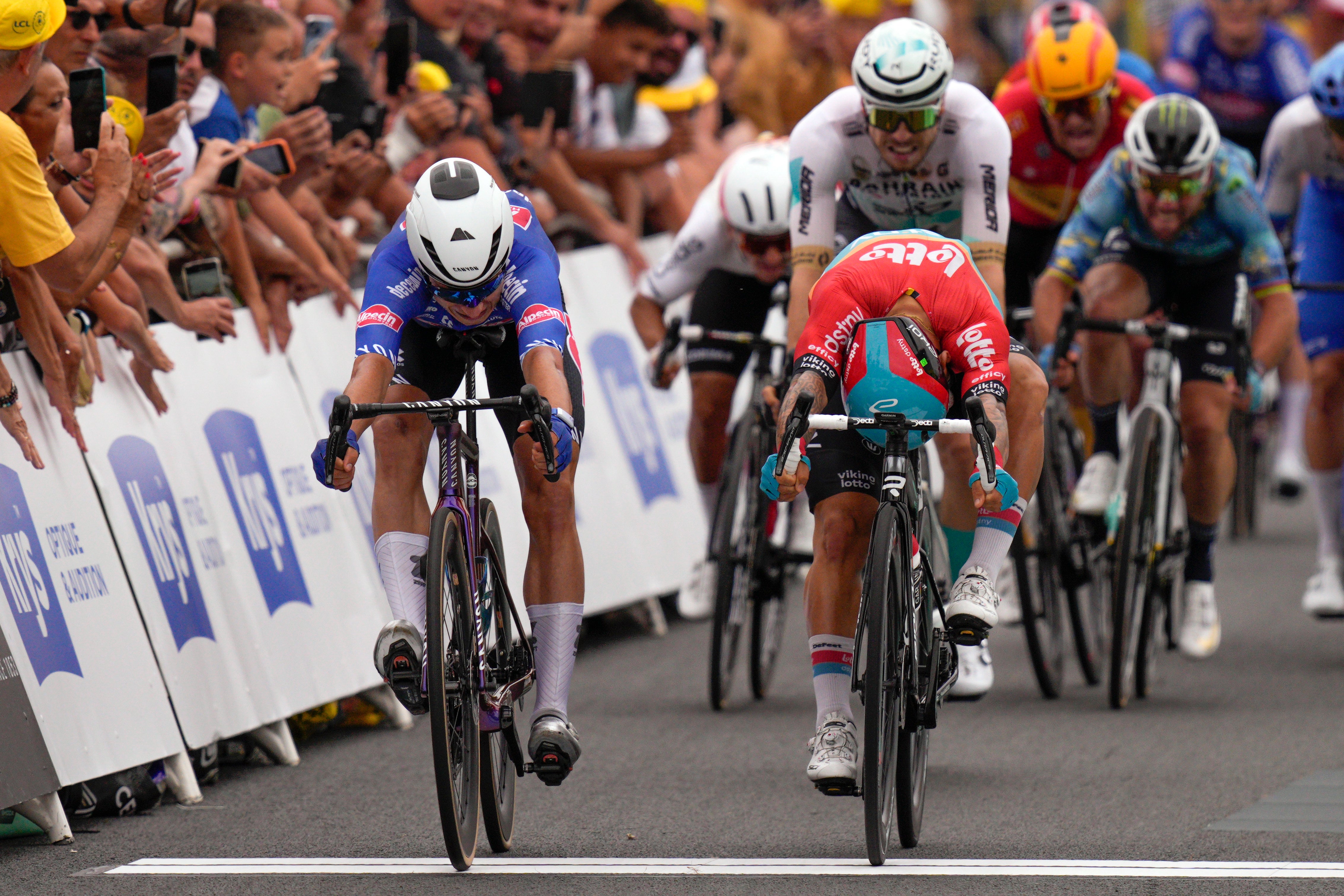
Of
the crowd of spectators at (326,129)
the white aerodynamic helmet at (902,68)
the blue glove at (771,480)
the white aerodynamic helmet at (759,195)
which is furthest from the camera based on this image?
the white aerodynamic helmet at (759,195)

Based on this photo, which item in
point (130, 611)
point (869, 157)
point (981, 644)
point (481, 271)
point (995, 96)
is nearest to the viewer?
point (481, 271)

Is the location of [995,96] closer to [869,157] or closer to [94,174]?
[869,157]

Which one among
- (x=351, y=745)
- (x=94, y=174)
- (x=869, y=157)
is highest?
(x=94, y=174)

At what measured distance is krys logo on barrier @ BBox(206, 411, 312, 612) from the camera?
7.43 metres

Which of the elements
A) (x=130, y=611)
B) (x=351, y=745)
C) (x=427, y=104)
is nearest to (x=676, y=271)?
(x=427, y=104)

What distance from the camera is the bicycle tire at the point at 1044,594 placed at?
823 cm

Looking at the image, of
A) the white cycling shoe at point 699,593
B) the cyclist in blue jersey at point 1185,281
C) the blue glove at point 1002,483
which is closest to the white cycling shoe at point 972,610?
the blue glove at point 1002,483

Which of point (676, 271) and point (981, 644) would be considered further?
point (676, 271)

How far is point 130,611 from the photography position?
662cm

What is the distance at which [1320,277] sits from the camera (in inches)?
379

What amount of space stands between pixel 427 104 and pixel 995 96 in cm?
284

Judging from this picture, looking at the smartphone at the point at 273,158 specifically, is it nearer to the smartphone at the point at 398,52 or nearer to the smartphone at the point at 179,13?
the smartphone at the point at 179,13

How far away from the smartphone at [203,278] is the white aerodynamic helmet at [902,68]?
267cm

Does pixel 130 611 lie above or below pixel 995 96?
below
